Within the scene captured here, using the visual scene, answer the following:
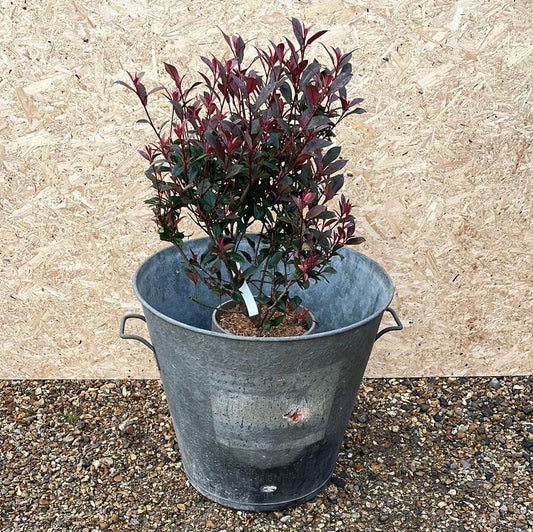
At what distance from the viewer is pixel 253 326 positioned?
214 cm

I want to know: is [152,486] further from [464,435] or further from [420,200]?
[420,200]

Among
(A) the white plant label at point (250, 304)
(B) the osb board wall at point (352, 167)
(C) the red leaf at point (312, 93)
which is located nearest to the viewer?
(C) the red leaf at point (312, 93)

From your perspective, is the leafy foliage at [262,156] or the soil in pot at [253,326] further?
the soil in pot at [253,326]

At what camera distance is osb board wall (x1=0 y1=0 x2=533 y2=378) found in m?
2.41

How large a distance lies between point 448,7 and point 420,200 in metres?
0.72

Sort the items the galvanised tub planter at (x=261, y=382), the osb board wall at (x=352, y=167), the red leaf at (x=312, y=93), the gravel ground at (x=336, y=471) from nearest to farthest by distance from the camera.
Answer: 1. the red leaf at (x=312, y=93)
2. the galvanised tub planter at (x=261, y=382)
3. the gravel ground at (x=336, y=471)
4. the osb board wall at (x=352, y=167)

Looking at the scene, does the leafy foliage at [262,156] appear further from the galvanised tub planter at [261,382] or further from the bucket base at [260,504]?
the bucket base at [260,504]

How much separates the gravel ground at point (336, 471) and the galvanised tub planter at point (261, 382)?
121 mm

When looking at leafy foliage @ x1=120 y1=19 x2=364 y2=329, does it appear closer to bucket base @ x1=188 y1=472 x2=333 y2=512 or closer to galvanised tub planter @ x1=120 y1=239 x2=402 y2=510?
galvanised tub planter @ x1=120 y1=239 x2=402 y2=510

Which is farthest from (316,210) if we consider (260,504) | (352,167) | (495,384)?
Answer: (495,384)

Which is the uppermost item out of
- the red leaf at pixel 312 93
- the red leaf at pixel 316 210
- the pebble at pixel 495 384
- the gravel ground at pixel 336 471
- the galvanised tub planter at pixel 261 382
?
the red leaf at pixel 312 93

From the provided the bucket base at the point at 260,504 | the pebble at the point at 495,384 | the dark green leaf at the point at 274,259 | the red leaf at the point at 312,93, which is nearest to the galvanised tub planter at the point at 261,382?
the bucket base at the point at 260,504

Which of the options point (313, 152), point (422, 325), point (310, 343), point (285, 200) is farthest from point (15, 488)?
point (422, 325)

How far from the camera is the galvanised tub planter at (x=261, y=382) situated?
1829 mm
